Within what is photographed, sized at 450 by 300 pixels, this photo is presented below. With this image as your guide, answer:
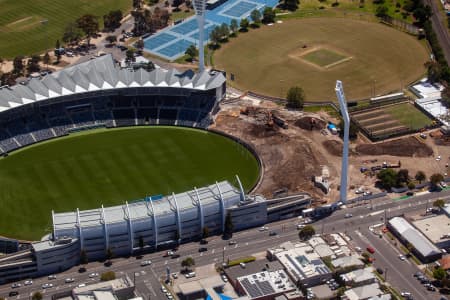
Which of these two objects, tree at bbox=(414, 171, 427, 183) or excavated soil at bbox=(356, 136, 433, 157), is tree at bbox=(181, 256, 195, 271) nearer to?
tree at bbox=(414, 171, 427, 183)

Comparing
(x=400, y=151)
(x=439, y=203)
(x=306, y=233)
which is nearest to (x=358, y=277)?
(x=306, y=233)

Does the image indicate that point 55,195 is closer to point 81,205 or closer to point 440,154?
point 81,205

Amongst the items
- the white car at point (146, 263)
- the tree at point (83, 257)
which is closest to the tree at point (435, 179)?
the white car at point (146, 263)

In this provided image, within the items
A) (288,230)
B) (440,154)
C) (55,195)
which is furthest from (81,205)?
(440,154)

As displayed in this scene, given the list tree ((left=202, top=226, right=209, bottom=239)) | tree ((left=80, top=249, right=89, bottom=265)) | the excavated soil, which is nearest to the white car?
tree ((left=80, top=249, right=89, bottom=265))

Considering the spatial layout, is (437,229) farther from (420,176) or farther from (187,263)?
(187,263)

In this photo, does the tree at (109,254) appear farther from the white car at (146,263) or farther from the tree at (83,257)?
the white car at (146,263)
